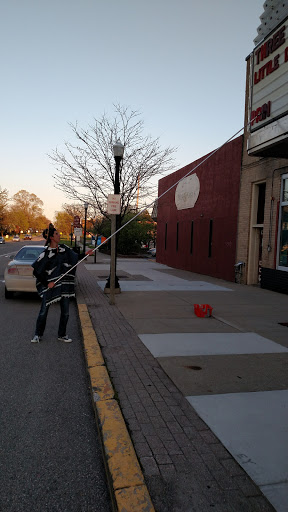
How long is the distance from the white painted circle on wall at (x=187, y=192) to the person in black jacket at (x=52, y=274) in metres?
13.6

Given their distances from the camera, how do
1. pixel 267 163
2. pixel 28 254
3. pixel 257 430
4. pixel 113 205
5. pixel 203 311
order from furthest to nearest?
pixel 267 163 < pixel 28 254 < pixel 113 205 < pixel 203 311 < pixel 257 430

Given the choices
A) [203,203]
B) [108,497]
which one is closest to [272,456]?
[108,497]

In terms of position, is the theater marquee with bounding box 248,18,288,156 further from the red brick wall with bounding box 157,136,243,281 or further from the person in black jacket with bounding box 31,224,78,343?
the red brick wall with bounding box 157,136,243,281

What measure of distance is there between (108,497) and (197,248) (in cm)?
1633

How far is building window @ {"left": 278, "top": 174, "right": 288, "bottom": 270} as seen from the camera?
445 inches

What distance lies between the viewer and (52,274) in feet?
18.7

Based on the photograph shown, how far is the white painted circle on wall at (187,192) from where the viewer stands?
18.8 meters

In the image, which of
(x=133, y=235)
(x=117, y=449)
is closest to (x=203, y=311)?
(x=117, y=449)

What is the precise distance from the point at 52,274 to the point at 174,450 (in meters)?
3.55

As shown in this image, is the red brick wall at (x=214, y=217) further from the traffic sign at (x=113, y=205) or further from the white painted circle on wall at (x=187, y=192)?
the traffic sign at (x=113, y=205)

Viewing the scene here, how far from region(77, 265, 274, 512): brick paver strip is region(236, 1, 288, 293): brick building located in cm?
497

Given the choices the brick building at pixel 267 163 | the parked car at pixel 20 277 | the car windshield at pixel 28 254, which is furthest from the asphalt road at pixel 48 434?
the brick building at pixel 267 163

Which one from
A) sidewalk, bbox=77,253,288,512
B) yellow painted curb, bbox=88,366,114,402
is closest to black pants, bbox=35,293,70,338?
sidewalk, bbox=77,253,288,512

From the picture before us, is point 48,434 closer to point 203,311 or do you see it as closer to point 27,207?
point 203,311
